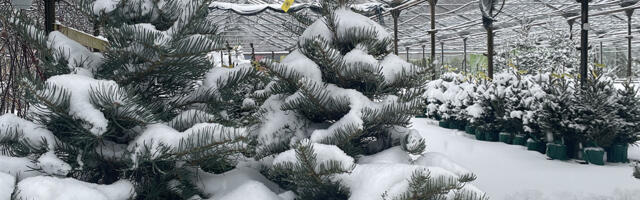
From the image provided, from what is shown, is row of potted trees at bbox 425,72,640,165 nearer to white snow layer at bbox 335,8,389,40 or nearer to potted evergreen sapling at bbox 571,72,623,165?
potted evergreen sapling at bbox 571,72,623,165

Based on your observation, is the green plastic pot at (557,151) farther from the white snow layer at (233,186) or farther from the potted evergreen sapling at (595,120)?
the white snow layer at (233,186)

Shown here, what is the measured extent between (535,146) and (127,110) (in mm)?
6394

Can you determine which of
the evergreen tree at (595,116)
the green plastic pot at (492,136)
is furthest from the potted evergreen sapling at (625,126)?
the green plastic pot at (492,136)

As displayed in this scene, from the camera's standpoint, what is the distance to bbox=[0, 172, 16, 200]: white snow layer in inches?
47.0

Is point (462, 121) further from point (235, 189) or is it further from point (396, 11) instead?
point (235, 189)

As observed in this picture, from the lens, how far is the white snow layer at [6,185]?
47.0 inches

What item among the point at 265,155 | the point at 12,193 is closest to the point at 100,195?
the point at 12,193

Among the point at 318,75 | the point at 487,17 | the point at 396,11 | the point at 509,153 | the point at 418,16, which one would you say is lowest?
the point at 509,153

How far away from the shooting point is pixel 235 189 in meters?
1.52

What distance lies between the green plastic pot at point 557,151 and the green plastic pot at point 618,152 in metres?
0.50

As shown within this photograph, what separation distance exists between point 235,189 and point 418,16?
2573cm

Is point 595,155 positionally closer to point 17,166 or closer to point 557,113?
point 557,113

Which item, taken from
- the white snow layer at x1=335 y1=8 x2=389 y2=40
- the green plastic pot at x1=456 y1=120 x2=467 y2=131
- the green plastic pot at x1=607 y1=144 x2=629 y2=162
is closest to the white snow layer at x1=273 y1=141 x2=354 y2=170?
the white snow layer at x1=335 y1=8 x2=389 y2=40

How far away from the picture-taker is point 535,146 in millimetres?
6812
